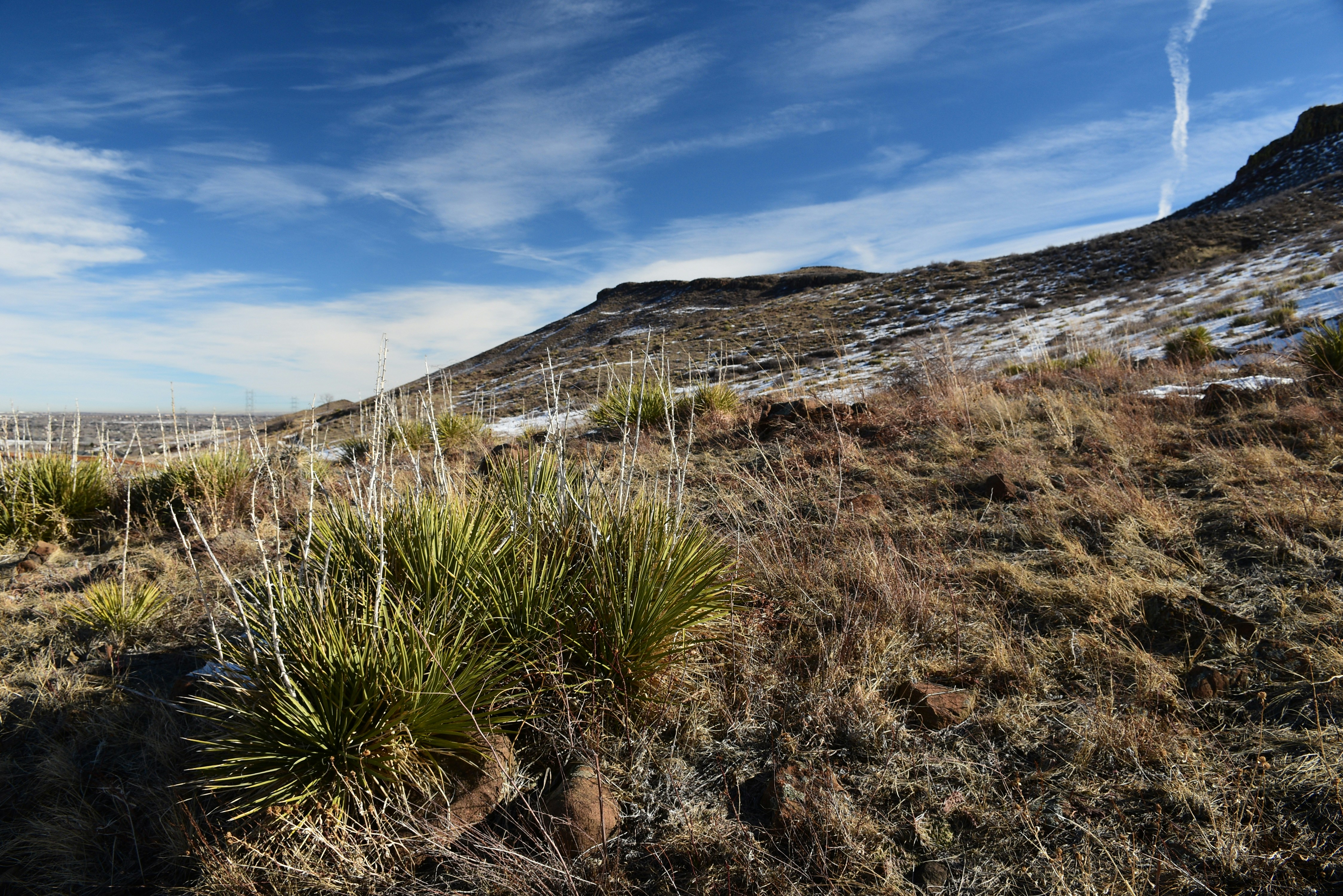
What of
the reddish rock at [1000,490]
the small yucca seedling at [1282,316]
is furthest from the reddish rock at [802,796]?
the small yucca seedling at [1282,316]

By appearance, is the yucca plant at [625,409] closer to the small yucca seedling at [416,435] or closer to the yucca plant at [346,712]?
the small yucca seedling at [416,435]

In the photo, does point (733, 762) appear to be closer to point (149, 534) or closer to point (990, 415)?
point (990, 415)

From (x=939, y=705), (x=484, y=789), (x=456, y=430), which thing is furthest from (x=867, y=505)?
(x=456, y=430)

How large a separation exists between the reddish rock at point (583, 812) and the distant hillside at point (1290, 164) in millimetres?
45379

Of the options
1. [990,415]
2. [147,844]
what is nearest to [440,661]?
[147,844]

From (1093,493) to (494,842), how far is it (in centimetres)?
412

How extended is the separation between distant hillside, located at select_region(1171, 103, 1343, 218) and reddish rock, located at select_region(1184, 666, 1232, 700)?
143 feet

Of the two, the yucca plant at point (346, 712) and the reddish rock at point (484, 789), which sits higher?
the yucca plant at point (346, 712)

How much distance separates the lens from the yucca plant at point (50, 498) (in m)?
5.87

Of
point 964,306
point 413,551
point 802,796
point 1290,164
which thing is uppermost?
point 1290,164

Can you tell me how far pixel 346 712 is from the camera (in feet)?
6.67

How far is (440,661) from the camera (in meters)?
2.18

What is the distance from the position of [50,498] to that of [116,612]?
12.1 ft

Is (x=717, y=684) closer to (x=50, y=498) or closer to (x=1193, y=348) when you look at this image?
(x=50, y=498)
